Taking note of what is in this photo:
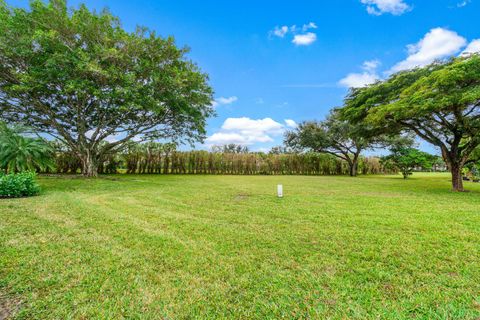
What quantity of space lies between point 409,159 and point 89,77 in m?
20.1

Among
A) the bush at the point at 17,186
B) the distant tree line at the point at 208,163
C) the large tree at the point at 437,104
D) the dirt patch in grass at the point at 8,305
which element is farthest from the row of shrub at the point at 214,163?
the dirt patch in grass at the point at 8,305

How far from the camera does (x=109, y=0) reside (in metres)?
9.47

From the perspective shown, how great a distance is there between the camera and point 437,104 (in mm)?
6457

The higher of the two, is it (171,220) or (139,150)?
(139,150)

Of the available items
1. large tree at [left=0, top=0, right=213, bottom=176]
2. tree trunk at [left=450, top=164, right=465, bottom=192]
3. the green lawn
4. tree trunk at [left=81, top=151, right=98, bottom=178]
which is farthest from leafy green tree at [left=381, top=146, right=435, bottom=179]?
tree trunk at [left=81, top=151, right=98, bottom=178]

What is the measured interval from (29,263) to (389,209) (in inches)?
239

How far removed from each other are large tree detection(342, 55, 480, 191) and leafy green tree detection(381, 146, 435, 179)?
575 cm

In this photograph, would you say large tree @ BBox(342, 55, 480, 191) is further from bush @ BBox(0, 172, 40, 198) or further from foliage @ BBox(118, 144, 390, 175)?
bush @ BBox(0, 172, 40, 198)

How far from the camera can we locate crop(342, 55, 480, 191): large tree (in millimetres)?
6410

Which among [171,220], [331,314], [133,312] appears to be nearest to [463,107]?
[331,314]

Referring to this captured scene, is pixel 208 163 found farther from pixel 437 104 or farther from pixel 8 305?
pixel 8 305

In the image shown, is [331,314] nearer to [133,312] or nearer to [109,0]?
[133,312]

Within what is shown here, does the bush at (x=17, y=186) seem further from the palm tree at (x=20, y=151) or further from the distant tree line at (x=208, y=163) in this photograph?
the distant tree line at (x=208, y=163)

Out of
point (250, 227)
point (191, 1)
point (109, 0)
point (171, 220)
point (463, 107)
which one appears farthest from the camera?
point (109, 0)
